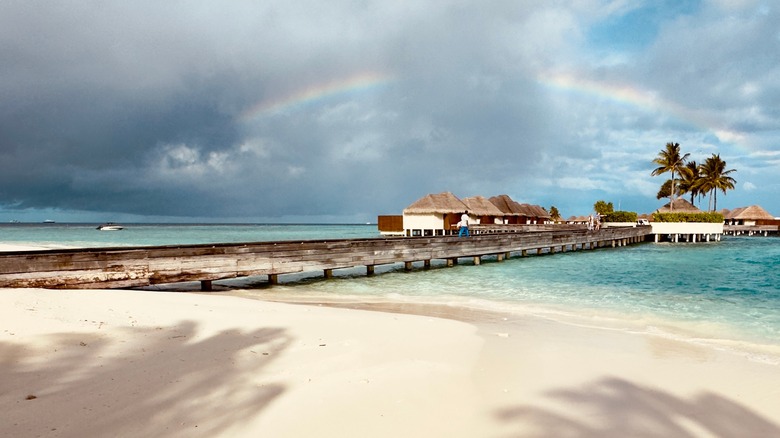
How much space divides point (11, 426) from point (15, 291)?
624cm

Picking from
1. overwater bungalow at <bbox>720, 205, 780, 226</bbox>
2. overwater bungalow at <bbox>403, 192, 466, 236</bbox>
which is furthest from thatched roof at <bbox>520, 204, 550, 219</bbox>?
overwater bungalow at <bbox>720, 205, 780, 226</bbox>

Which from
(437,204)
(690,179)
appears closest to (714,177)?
(690,179)

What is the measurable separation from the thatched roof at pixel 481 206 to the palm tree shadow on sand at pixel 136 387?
4631cm

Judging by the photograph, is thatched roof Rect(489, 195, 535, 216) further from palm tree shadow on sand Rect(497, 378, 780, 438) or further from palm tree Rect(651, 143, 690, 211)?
palm tree shadow on sand Rect(497, 378, 780, 438)

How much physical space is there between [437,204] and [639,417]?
4339 centimetres

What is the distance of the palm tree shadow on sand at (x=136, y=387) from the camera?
3.45 meters

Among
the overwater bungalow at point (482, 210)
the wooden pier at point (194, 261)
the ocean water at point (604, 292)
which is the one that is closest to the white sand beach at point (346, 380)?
the wooden pier at point (194, 261)

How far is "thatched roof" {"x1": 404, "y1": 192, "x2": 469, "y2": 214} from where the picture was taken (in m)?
46.5

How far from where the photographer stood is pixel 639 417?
3988mm

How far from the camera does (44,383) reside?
13.7 ft

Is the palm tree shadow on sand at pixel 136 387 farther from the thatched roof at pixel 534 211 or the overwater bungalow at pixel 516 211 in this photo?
the thatched roof at pixel 534 211

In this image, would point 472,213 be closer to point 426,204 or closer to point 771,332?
point 426,204

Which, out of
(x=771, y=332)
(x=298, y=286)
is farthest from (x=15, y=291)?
(x=771, y=332)

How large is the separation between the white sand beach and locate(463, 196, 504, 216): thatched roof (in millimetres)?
44191
